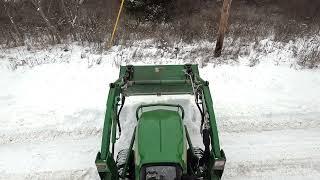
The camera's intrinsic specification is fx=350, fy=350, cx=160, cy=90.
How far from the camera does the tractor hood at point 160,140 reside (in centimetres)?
451

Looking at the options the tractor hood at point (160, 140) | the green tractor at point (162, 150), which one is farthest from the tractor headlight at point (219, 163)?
the tractor hood at point (160, 140)

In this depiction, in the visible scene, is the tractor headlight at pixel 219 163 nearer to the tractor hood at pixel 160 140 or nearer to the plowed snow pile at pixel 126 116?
the tractor hood at pixel 160 140

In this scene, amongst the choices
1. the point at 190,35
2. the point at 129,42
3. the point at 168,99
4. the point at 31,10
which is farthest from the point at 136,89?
the point at 31,10

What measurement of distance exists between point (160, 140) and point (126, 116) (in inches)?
91.6

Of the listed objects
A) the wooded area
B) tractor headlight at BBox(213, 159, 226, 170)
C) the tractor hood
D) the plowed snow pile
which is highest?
the wooded area

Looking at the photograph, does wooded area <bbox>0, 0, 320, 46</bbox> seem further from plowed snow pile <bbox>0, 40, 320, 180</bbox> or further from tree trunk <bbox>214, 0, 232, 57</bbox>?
plowed snow pile <bbox>0, 40, 320, 180</bbox>

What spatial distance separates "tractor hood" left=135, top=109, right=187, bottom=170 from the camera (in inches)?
178

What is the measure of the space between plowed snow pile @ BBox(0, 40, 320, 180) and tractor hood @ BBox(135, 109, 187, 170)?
136 cm

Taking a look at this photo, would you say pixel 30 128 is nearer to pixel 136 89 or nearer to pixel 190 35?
pixel 136 89

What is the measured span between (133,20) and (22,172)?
9.25 m

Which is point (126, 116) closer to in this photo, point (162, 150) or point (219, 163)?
point (162, 150)

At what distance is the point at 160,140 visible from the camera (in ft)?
15.6

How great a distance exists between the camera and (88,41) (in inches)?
432

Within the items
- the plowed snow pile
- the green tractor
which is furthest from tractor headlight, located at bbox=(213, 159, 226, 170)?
the plowed snow pile
